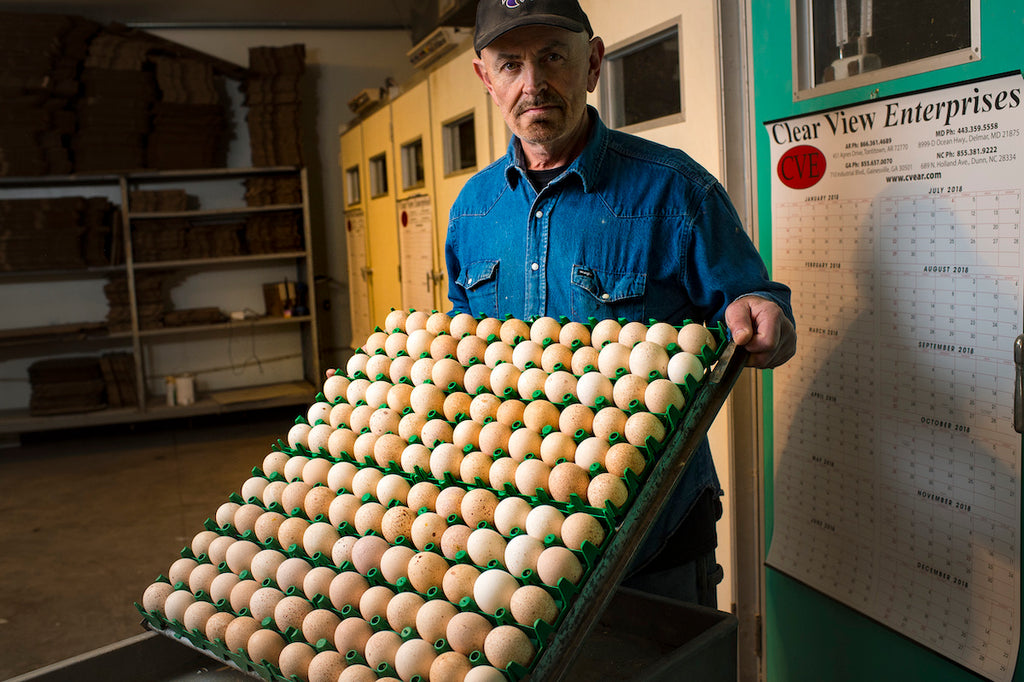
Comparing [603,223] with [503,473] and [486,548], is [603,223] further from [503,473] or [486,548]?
[486,548]

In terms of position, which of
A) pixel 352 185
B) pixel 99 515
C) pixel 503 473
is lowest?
pixel 99 515

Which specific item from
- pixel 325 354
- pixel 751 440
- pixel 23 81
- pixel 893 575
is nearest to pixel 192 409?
pixel 325 354

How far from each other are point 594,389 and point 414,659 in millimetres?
492

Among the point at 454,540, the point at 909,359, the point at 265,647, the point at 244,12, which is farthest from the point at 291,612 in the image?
the point at 244,12

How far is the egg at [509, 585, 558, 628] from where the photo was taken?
1.07 m

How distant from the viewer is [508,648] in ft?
3.43

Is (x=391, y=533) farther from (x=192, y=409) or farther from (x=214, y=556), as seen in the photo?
(x=192, y=409)

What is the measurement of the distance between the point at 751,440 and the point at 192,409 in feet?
18.5

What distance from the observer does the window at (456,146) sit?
4422 mm

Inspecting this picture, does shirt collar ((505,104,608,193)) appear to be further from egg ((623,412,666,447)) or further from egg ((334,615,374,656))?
egg ((334,615,374,656))

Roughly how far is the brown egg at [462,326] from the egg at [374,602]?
22.2 inches

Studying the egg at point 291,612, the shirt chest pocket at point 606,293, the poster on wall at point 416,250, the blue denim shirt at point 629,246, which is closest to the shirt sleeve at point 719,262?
the blue denim shirt at point 629,246

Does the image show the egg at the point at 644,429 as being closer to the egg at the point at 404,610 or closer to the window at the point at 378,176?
the egg at the point at 404,610

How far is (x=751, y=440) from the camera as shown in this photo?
2475 mm
